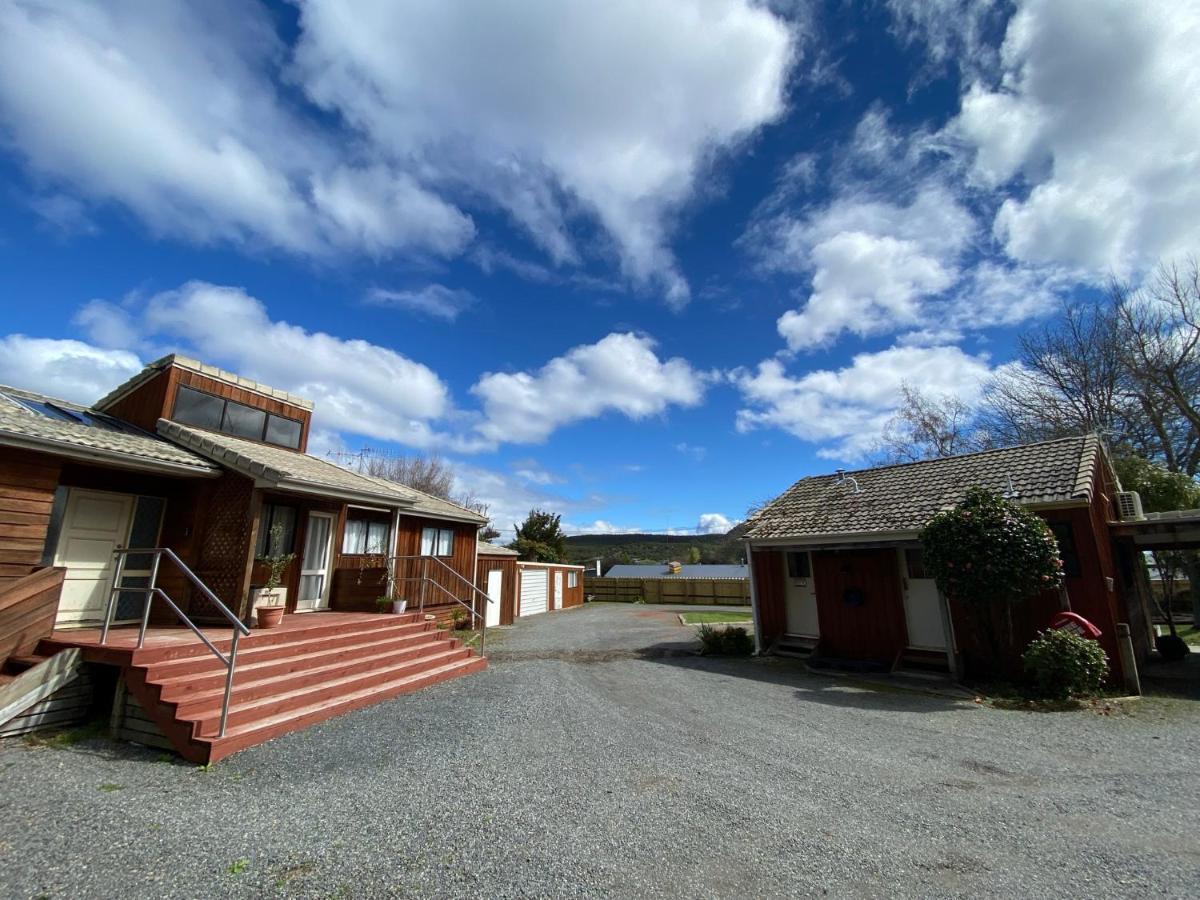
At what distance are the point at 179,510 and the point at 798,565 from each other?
466 inches

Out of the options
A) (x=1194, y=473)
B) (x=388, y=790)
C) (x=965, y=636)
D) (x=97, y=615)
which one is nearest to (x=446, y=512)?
(x=97, y=615)

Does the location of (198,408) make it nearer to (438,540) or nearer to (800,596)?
(438,540)

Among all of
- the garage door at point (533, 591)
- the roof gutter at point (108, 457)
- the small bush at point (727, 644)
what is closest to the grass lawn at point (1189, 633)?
the small bush at point (727, 644)

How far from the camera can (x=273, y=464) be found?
8742 millimetres

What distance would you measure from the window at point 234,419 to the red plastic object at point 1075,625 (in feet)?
49.1

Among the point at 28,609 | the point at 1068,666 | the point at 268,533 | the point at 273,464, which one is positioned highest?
the point at 273,464

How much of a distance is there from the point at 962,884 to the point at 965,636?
762 centimetres

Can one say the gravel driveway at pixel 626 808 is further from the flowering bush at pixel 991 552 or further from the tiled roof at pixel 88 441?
the tiled roof at pixel 88 441

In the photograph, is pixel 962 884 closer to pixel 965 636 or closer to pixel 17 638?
pixel 965 636

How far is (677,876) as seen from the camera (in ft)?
10.4

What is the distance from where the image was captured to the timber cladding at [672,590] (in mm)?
29859

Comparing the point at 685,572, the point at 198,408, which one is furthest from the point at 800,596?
the point at 685,572

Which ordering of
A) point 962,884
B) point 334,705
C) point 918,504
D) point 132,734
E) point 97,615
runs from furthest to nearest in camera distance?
point 918,504
point 97,615
point 334,705
point 132,734
point 962,884

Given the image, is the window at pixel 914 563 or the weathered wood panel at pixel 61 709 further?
the window at pixel 914 563
